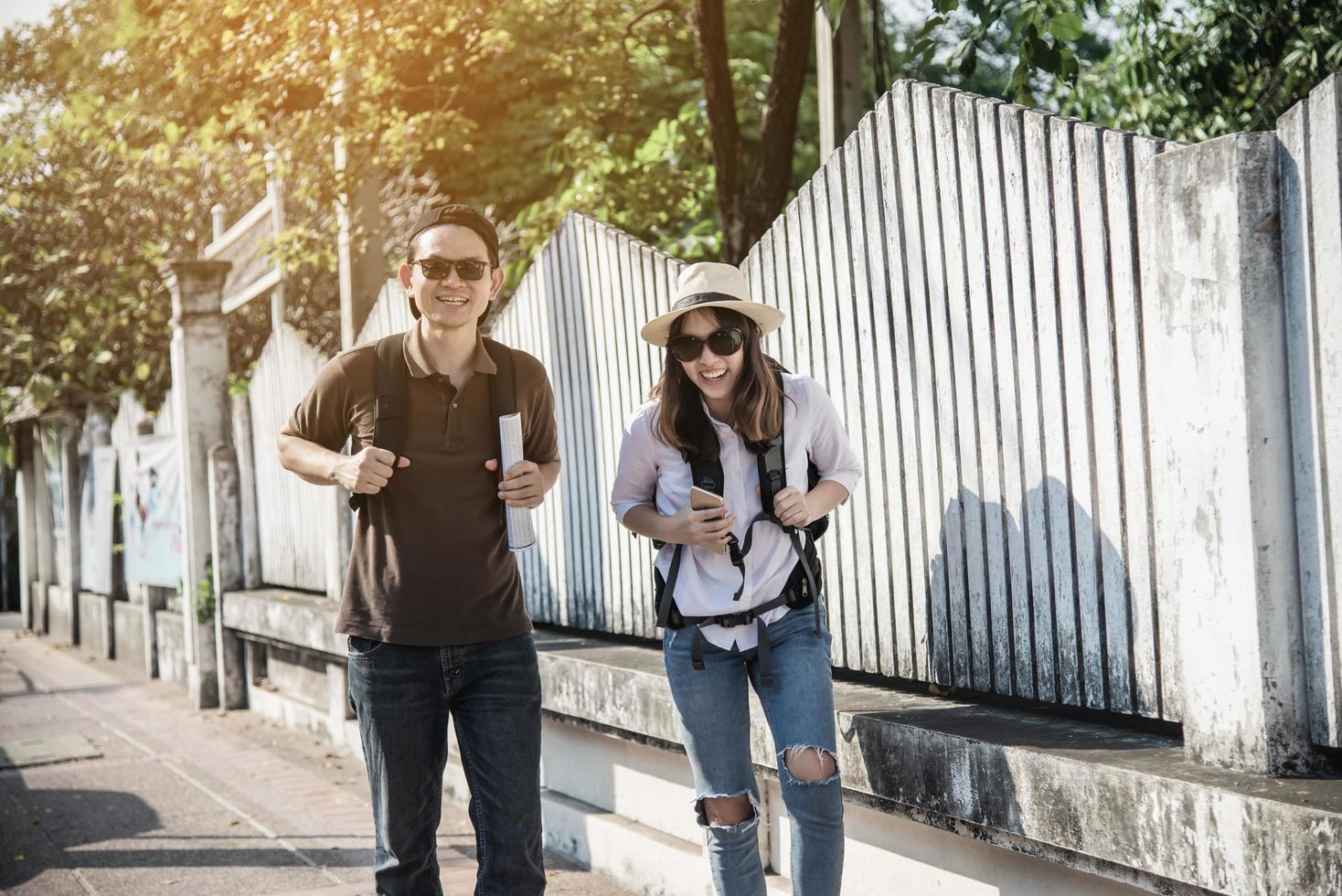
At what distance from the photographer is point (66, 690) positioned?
1188 centimetres

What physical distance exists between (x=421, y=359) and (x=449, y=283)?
0.20 meters

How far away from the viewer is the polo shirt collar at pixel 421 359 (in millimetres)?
3426

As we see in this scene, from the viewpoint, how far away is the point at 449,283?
11.2 feet

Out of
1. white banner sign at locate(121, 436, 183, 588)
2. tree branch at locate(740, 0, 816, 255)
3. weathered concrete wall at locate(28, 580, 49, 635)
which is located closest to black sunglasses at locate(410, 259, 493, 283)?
tree branch at locate(740, 0, 816, 255)

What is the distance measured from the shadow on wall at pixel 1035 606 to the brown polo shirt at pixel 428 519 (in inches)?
51.0

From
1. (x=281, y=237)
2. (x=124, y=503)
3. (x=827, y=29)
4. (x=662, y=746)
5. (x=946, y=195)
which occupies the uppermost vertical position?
(x=827, y=29)

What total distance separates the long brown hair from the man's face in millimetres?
528

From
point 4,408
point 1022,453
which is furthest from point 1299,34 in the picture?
point 4,408

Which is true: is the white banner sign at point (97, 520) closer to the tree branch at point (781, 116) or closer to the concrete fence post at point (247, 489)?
the concrete fence post at point (247, 489)

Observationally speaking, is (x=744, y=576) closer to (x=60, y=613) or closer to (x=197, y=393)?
(x=197, y=393)

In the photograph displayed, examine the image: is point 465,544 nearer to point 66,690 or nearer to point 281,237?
point 281,237

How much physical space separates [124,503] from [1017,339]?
11.3 meters

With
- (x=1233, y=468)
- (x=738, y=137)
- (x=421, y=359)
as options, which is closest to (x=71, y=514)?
(x=738, y=137)

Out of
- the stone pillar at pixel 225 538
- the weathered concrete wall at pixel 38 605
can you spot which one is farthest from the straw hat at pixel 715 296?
the weathered concrete wall at pixel 38 605
